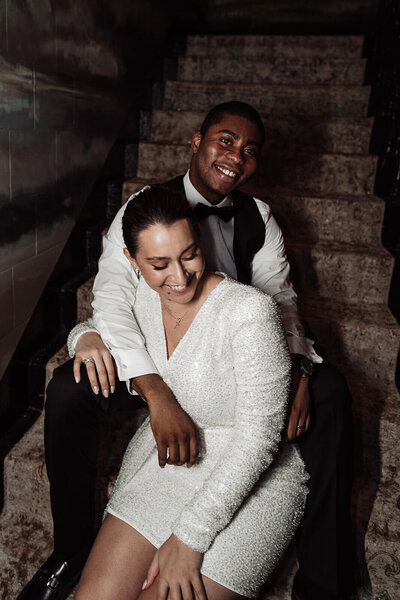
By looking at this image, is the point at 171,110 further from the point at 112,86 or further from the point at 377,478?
the point at 377,478

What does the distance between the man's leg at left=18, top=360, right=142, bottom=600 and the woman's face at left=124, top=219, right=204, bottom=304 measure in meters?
0.42

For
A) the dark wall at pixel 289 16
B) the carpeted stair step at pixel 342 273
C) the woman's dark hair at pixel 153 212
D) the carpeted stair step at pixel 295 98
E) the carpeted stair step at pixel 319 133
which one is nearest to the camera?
the woman's dark hair at pixel 153 212

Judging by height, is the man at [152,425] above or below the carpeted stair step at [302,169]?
below

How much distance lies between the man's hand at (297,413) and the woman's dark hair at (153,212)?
511 mm

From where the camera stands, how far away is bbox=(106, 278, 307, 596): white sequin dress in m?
1.17

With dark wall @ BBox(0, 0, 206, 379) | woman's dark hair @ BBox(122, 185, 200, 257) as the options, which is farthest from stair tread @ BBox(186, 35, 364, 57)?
woman's dark hair @ BBox(122, 185, 200, 257)

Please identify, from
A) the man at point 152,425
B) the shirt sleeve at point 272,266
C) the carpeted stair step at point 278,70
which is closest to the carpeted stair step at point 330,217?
the shirt sleeve at point 272,266

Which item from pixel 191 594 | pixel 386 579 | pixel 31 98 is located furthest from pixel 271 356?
pixel 31 98

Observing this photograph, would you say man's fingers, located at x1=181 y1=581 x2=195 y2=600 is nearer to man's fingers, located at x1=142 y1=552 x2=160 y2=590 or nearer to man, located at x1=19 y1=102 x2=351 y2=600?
man's fingers, located at x1=142 y1=552 x2=160 y2=590

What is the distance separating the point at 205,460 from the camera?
4.41 ft

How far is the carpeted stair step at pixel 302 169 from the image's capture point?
2.73 m

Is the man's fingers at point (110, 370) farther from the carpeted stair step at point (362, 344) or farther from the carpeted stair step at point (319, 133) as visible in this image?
the carpeted stair step at point (319, 133)

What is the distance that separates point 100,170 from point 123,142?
1.22 feet

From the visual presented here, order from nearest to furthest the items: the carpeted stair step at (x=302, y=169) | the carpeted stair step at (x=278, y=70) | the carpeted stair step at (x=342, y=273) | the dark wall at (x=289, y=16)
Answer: the carpeted stair step at (x=342, y=273), the carpeted stair step at (x=302, y=169), the carpeted stair step at (x=278, y=70), the dark wall at (x=289, y=16)
